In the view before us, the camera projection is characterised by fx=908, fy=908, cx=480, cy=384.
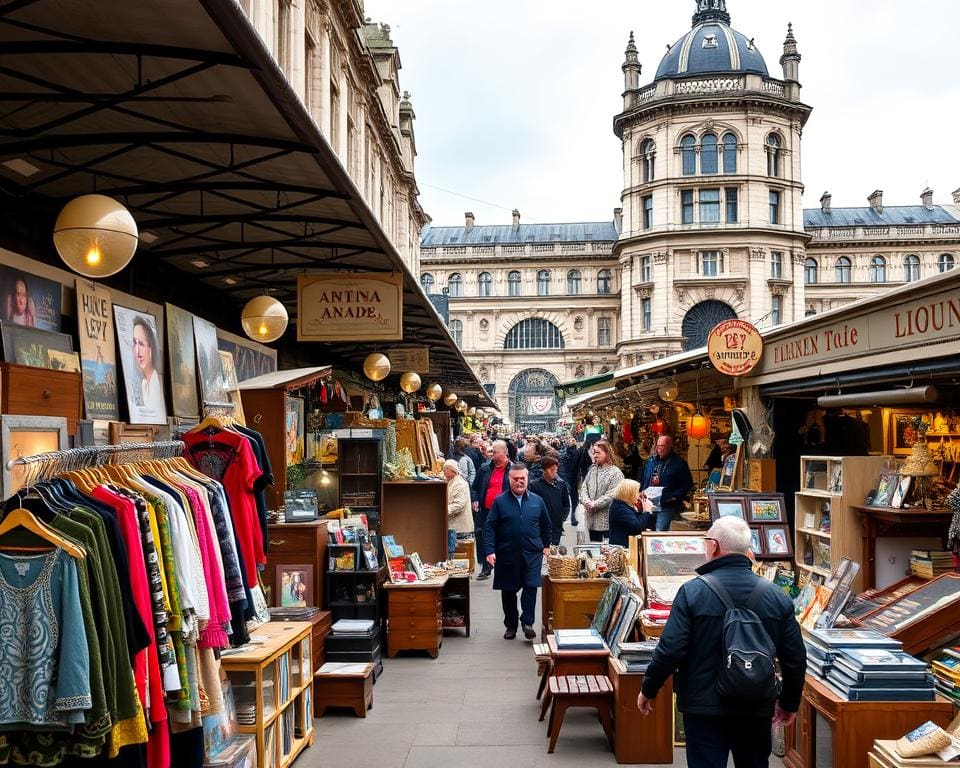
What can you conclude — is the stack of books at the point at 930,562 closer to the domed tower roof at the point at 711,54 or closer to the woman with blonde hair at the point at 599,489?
the woman with blonde hair at the point at 599,489

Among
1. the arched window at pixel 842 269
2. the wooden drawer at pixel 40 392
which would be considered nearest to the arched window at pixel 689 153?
the arched window at pixel 842 269

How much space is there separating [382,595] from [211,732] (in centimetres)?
390

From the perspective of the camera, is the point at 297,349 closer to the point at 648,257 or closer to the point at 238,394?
the point at 238,394

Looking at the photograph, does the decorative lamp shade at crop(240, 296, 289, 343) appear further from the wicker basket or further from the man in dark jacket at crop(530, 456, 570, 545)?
the man in dark jacket at crop(530, 456, 570, 545)

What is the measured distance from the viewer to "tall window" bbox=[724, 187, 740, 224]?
52531mm

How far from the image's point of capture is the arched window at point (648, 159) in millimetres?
53469

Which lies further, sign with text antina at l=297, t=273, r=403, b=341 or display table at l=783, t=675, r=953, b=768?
sign with text antina at l=297, t=273, r=403, b=341

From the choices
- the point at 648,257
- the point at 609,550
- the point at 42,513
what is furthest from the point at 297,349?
the point at 648,257

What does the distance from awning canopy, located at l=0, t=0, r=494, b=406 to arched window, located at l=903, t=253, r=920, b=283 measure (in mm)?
61042

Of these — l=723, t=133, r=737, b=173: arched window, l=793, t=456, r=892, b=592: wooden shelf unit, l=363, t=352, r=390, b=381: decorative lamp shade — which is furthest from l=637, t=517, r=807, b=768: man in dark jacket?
l=723, t=133, r=737, b=173: arched window

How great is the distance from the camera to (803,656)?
4.24 metres

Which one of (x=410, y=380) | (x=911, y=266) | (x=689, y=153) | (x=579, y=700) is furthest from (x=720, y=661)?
(x=911, y=266)

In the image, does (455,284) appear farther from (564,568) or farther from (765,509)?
(564,568)

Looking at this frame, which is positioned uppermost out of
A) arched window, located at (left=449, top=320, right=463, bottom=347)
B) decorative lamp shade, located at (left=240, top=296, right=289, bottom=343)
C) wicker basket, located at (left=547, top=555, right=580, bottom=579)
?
arched window, located at (left=449, top=320, right=463, bottom=347)
